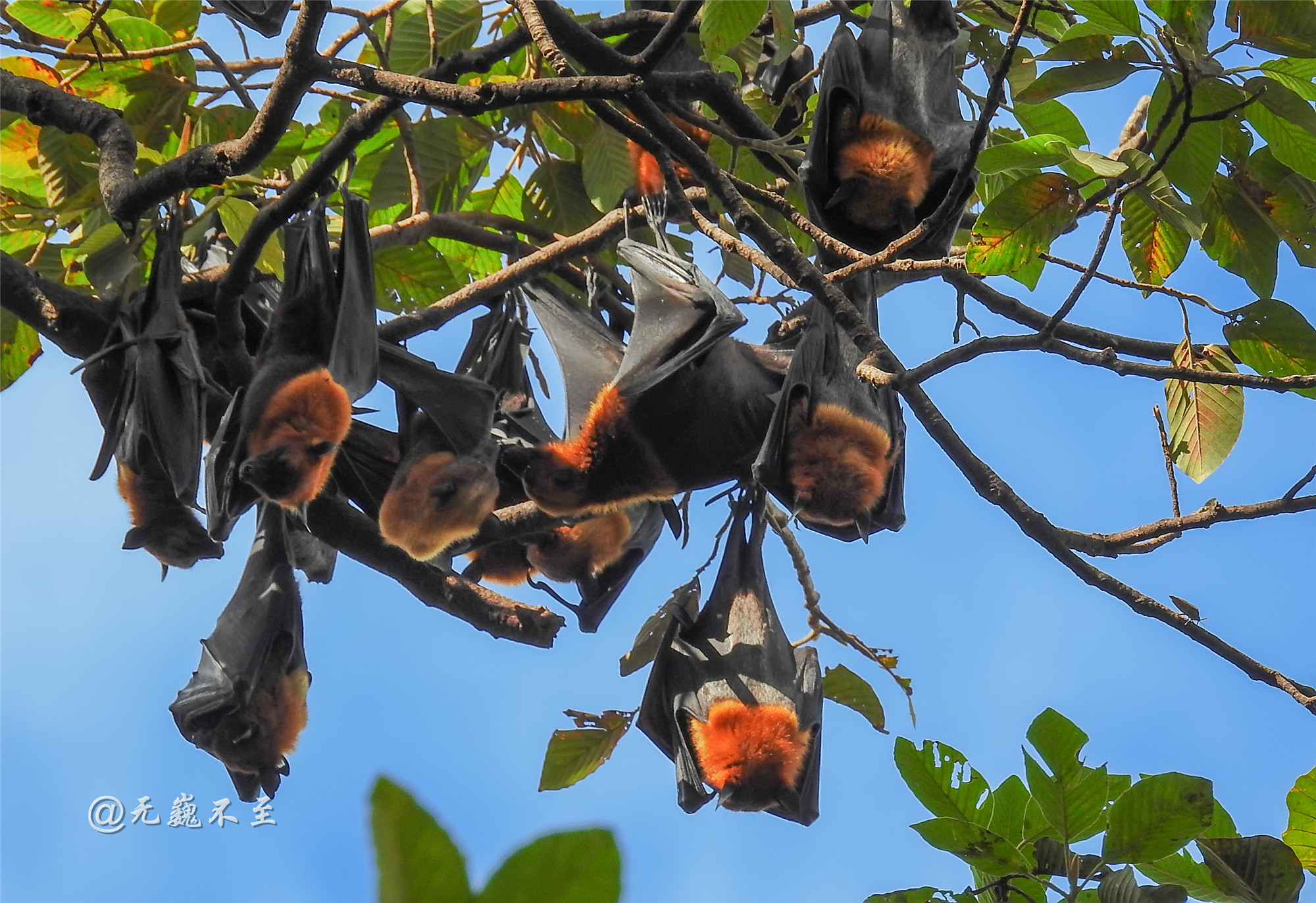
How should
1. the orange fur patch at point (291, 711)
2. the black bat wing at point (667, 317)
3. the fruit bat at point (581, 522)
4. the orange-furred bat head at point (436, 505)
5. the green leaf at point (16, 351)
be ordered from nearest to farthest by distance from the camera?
the orange-furred bat head at point (436, 505), the black bat wing at point (667, 317), the green leaf at point (16, 351), the orange fur patch at point (291, 711), the fruit bat at point (581, 522)

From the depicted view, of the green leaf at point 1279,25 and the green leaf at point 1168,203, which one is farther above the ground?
the green leaf at point 1279,25

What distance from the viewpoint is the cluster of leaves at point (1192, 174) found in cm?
249

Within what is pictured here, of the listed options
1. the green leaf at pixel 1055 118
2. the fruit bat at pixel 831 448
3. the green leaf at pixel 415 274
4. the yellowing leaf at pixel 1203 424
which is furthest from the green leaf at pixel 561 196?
the yellowing leaf at pixel 1203 424

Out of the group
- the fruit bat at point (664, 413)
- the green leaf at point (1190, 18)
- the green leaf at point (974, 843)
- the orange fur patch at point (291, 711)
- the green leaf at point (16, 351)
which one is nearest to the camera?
the green leaf at point (1190, 18)

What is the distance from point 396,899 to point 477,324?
4.34 metres

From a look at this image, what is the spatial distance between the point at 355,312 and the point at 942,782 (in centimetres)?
213

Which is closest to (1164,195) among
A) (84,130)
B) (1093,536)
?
(1093,536)

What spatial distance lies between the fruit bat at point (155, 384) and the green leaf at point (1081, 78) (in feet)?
8.27

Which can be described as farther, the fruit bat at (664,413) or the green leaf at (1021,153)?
the fruit bat at (664,413)

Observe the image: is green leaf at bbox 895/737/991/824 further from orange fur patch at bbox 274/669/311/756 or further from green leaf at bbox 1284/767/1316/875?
orange fur patch at bbox 274/669/311/756

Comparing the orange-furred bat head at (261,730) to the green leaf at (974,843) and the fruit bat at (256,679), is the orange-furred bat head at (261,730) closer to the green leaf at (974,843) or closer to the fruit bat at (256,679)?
the fruit bat at (256,679)

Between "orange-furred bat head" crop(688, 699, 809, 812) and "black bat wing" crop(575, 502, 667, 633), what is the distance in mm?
581

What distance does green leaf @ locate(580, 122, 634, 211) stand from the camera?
4223 millimetres

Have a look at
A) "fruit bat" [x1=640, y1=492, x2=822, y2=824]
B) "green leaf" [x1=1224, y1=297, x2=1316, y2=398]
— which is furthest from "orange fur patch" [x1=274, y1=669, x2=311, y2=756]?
"green leaf" [x1=1224, y1=297, x2=1316, y2=398]
